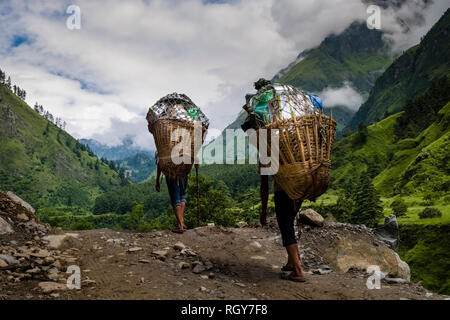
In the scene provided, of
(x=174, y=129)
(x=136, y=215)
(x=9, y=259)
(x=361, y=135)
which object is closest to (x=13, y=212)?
(x=9, y=259)

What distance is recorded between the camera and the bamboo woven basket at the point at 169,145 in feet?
23.7

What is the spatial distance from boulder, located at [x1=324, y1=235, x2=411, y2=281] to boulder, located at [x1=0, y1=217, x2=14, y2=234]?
719cm

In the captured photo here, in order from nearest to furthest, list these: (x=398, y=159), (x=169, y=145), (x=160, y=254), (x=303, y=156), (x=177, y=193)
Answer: (x=303, y=156) < (x=160, y=254) < (x=169, y=145) < (x=177, y=193) < (x=398, y=159)

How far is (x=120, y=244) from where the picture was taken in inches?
264

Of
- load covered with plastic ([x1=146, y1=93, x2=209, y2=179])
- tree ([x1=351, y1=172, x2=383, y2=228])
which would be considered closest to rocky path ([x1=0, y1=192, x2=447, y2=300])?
load covered with plastic ([x1=146, y1=93, x2=209, y2=179])

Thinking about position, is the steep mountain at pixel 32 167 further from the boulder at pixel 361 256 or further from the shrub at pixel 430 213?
the boulder at pixel 361 256

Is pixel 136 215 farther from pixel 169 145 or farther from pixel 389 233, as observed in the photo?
pixel 169 145

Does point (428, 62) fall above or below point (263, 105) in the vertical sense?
above

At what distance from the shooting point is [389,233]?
32.7 feet

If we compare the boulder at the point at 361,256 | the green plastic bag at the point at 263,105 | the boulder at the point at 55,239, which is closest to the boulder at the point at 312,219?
the boulder at the point at 361,256

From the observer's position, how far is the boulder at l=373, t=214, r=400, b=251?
973cm

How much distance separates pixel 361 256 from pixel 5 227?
8.50 m

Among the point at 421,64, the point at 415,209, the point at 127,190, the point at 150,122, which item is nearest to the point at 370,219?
the point at 415,209
